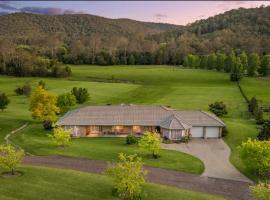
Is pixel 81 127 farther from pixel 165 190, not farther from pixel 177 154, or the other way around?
pixel 165 190

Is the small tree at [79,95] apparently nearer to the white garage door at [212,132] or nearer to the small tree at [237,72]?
the white garage door at [212,132]

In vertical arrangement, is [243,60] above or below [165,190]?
above

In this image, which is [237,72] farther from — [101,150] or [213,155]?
[101,150]

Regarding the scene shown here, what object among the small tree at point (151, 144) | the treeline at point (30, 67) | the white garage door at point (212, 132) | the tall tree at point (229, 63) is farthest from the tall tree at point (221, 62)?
the small tree at point (151, 144)

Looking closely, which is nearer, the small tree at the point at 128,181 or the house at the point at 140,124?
the small tree at the point at 128,181

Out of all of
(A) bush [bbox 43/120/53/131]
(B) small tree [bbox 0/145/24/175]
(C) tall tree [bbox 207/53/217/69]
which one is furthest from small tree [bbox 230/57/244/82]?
(B) small tree [bbox 0/145/24/175]

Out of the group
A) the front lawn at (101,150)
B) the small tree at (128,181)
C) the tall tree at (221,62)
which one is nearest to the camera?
the small tree at (128,181)

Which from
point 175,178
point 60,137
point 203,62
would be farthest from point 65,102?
point 203,62

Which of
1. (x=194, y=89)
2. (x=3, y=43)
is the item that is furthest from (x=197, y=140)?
(x=3, y=43)
